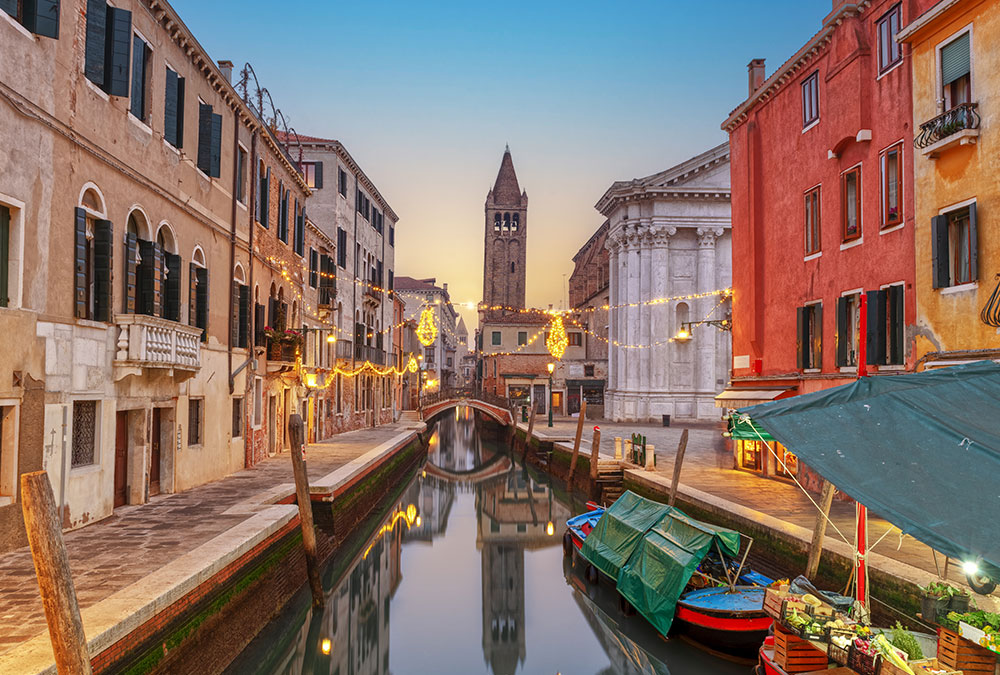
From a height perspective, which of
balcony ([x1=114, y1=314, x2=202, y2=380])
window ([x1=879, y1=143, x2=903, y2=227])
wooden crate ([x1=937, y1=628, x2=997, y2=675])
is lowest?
wooden crate ([x1=937, y1=628, x2=997, y2=675])

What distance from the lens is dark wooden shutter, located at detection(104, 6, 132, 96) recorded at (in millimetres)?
10594

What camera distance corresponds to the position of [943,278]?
1155 cm

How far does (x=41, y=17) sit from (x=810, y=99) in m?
14.5

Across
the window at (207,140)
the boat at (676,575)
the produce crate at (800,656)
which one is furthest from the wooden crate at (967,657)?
the window at (207,140)

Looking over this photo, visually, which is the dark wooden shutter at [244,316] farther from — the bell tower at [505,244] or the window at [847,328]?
the bell tower at [505,244]

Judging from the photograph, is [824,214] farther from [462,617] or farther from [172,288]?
[172,288]

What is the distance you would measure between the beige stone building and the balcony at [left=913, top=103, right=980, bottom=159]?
11.7 metres

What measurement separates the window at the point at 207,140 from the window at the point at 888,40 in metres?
12.5

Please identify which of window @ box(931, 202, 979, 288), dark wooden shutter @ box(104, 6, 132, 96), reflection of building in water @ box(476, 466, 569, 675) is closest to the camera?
dark wooden shutter @ box(104, 6, 132, 96)

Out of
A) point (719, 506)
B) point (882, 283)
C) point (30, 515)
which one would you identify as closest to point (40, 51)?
point (30, 515)

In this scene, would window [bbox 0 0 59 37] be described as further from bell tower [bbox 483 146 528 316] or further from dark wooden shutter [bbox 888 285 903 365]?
bell tower [bbox 483 146 528 316]

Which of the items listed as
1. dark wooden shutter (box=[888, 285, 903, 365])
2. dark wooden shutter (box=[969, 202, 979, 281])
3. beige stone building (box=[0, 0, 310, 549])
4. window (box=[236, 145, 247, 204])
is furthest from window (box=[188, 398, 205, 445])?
dark wooden shutter (box=[969, 202, 979, 281])

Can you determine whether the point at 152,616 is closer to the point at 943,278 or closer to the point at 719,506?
the point at 719,506

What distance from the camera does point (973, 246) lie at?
10.9 m
